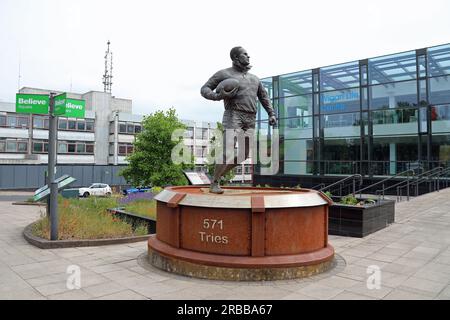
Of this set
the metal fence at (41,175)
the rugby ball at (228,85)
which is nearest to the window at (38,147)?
the metal fence at (41,175)

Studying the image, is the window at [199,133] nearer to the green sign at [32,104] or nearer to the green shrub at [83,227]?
the green sign at [32,104]

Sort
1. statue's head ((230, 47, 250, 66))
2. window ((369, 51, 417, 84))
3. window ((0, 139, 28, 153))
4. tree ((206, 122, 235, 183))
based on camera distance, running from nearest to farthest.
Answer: statue's head ((230, 47, 250, 66))
tree ((206, 122, 235, 183))
window ((369, 51, 417, 84))
window ((0, 139, 28, 153))

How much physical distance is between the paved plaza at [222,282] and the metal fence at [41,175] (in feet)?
107

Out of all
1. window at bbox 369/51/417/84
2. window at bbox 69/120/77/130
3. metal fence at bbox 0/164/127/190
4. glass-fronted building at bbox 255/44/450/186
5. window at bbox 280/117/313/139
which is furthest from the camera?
window at bbox 69/120/77/130

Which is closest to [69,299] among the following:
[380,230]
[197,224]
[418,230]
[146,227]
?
[197,224]

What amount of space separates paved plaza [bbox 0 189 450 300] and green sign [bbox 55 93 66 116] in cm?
366

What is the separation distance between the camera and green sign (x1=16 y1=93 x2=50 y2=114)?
11461 mm

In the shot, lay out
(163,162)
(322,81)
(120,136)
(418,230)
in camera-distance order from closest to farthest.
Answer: (418,230) < (322,81) < (163,162) < (120,136)

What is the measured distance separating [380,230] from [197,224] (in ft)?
20.6

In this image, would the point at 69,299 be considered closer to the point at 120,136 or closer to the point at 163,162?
the point at 163,162

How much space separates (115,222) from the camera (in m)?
10.3

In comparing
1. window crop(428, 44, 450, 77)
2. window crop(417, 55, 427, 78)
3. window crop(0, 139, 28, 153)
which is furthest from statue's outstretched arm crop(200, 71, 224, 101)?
window crop(0, 139, 28, 153)

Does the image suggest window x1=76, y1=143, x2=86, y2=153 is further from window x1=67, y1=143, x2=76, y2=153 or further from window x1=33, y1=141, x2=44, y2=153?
window x1=33, y1=141, x2=44, y2=153

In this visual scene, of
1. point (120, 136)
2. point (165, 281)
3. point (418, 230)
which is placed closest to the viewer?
point (165, 281)
